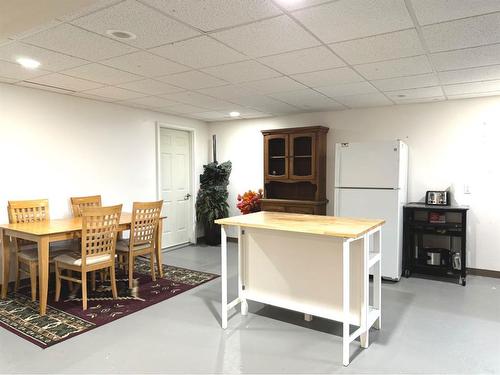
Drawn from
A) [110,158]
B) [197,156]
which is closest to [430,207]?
[197,156]

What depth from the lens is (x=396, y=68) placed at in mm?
3205

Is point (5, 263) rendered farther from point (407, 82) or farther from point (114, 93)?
point (407, 82)

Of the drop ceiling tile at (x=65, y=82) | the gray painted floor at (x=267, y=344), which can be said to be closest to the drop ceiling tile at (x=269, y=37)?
the drop ceiling tile at (x=65, y=82)

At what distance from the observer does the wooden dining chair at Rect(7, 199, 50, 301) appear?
351cm

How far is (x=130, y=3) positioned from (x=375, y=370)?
2.79m

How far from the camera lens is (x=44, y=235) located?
3.21 metres

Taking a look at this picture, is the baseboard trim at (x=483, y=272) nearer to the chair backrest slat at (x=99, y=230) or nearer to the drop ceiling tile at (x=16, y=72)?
the chair backrest slat at (x=99, y=230)

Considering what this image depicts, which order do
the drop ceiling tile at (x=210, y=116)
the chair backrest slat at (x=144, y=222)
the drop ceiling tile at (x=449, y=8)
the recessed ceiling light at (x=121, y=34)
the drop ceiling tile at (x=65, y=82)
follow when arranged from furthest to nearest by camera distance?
the drop ceiling tile at (x=210, y=116) < the chair backrest slat at (x=144, y=222) < the drop ceiling tile at (x=65, y=82) < the recessed ceiling light at (x=121, y=34) < the drop ceiling tile at (x=449, y=8)

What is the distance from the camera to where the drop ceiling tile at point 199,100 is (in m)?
4.36

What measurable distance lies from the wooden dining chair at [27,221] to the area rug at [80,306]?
10.4 inches

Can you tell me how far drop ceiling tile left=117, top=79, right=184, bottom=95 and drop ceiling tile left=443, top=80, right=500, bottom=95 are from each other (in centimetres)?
312

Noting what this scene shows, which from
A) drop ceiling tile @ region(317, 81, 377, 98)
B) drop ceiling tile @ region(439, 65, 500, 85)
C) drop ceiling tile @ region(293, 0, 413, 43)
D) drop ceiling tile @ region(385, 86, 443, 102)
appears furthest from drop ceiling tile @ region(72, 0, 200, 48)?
drop ceiling tile @ region(385, 86, 443, 102)

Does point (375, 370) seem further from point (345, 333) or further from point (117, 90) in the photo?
point (117, 90)

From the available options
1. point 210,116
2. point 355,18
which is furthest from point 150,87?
point 355,18
